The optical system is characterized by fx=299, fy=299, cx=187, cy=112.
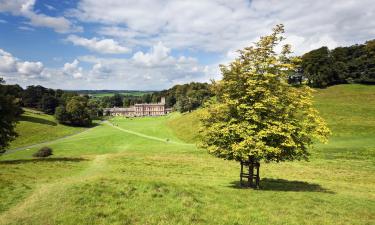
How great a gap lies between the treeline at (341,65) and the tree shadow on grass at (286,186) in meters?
Result: 82.4

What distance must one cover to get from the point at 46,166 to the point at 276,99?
26.5 m

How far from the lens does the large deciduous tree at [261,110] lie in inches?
910

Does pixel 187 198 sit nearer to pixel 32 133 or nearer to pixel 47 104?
pixel 32 133

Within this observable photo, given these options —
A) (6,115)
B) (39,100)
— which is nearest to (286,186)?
(6,115)

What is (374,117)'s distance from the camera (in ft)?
223

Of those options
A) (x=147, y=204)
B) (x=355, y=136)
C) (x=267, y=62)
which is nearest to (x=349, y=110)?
(x=355, y=136)

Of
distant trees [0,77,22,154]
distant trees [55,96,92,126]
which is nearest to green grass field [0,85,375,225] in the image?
distant trees [0,77,22,154]

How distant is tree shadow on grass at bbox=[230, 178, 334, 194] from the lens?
2572 centimetres

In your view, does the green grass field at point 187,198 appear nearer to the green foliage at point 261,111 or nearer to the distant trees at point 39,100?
the green foliage at point 261,111

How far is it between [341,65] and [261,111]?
10640 centimetres

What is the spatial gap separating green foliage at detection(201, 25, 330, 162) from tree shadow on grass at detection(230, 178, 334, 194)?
3.06 metres

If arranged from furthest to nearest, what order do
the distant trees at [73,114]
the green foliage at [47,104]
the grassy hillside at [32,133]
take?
1. the green foliage at [47,104]
2. the distant trees at [73,114]
3. the grassy hillside at [32,133]

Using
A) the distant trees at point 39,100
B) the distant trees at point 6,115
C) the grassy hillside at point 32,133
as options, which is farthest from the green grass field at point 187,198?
the distant trees at point 39,100

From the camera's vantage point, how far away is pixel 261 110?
23484mm
